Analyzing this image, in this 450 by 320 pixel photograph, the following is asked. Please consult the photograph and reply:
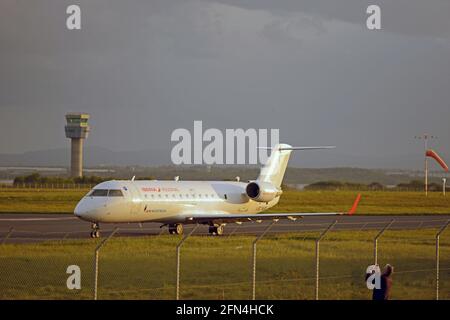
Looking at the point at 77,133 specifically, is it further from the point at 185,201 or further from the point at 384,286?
the point at 384,286

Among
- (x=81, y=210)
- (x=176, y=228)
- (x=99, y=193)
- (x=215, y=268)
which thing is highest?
(x=99, y=193)

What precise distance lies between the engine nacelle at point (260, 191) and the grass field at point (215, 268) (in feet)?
24.6

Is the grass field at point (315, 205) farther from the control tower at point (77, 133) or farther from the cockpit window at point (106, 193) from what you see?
the control tower at point (77, 133)

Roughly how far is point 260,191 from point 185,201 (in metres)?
5.31

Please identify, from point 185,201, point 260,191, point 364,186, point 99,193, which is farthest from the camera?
point 364,186

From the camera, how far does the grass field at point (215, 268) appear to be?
2284 cm

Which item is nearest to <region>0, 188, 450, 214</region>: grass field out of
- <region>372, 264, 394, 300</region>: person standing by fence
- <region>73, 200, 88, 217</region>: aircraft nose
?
<region>73, 200, 88, 217</region>: aircraft nose

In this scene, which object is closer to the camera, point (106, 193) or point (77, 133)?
point (106, 193)

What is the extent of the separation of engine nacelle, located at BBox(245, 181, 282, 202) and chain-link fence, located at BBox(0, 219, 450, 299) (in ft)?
19.2

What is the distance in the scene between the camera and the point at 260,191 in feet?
153

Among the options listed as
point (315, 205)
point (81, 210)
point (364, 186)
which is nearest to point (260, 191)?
point (81, 210)
